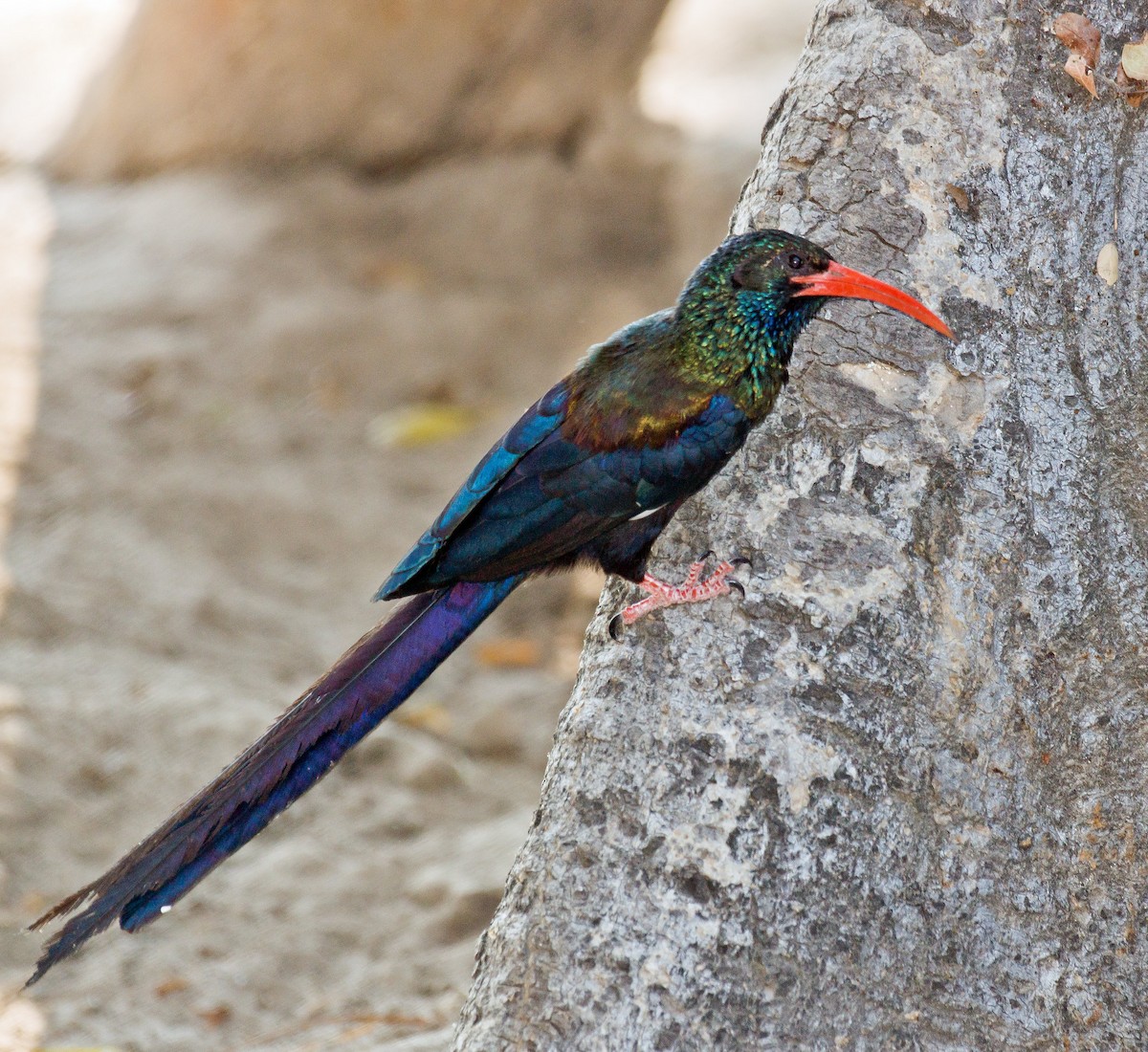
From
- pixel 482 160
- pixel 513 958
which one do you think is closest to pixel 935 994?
pixel 513 958

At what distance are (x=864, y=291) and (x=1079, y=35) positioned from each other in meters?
0.68

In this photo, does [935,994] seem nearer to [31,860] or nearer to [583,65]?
[31,860]

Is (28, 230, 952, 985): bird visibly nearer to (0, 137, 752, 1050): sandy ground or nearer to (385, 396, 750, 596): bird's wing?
(385, 396, 750, 596): bird's wing

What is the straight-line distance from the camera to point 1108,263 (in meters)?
2.46

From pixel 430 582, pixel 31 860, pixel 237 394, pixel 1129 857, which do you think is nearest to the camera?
pixel 1129 857

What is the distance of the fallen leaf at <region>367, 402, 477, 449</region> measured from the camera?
6254mm

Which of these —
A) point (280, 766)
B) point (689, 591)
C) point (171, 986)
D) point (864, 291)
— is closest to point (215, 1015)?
point (171, 986)

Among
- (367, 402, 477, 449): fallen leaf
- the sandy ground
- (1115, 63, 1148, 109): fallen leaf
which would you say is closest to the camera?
(1115, 63, 1148, 109): fallen leaf

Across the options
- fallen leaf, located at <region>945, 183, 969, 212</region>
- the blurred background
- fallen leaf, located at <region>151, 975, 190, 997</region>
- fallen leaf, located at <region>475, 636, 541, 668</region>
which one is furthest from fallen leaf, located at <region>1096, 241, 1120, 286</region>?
fallen leaf, located at <region>475, 636, 541, 668</region>

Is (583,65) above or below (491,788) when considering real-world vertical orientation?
above

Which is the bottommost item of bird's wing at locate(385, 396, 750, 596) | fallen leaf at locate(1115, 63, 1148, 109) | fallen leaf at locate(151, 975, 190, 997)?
fallen leaf at locate(151, 975, 190, 997)

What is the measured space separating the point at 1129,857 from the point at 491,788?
102 inches

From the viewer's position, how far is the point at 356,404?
6.44 m

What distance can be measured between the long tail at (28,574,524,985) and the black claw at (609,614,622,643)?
0.81 feet
